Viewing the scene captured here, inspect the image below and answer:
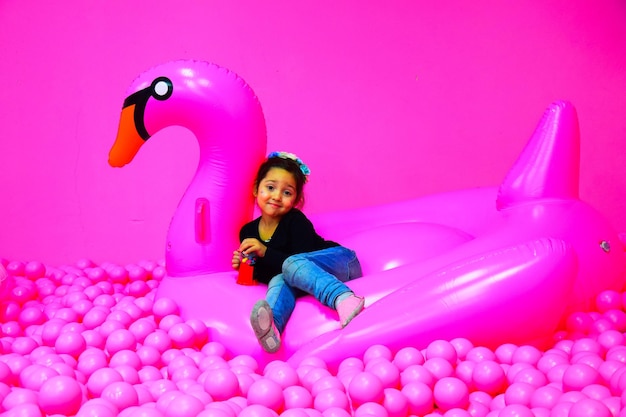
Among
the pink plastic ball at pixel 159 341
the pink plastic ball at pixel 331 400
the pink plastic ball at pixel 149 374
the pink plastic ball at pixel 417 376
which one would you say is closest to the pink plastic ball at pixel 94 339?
the pink plastic ball at pixel 159 341

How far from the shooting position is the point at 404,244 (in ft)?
6.07

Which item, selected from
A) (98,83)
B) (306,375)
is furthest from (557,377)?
(98,83)

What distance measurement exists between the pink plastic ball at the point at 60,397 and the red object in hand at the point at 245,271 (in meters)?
0.71

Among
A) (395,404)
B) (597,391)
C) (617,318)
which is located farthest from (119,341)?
(617,318)

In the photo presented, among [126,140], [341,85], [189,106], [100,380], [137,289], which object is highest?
[341,85]

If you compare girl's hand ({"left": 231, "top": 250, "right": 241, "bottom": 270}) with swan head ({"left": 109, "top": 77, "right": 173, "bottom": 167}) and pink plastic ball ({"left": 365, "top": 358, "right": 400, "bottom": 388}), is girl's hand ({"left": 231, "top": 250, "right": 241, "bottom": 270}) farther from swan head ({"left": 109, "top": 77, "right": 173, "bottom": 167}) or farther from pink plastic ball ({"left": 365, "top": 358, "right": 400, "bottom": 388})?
pink plastic ball ({"left": 365, "top": 358, "right": 400, "bottom": 388})

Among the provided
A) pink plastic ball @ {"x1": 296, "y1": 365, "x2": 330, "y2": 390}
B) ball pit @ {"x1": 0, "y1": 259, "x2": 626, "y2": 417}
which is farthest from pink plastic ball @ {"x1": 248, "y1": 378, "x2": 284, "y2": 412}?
pink plastic ball @ {"x1": 296, "y1": 365, "x2": 330, "y2": 390}

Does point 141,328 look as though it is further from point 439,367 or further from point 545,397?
point 545,397

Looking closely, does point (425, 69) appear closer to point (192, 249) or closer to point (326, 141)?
point (326, 141)

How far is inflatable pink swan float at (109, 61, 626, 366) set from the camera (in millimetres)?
1466

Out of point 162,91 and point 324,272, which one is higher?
point 162,91

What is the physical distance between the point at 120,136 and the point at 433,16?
1348mm

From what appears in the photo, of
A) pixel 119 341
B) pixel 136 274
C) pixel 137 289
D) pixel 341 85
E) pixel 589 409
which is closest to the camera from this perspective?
A: pixel 589 409

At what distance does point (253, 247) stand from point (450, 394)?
79cm
